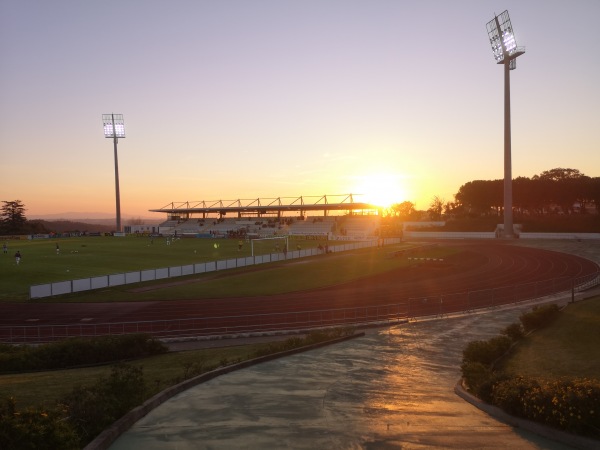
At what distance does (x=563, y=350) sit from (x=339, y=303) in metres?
16.9

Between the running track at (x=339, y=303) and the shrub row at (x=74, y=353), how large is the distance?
15.7 feet

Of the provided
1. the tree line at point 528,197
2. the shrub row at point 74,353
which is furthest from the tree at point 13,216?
the shrub row at point 74,353

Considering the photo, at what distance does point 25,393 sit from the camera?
39.8 ft

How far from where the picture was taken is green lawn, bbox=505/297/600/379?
46.5 feet

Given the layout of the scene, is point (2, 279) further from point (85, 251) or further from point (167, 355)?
point (167, 355)

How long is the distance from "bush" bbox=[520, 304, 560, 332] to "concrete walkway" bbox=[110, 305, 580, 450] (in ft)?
16.3

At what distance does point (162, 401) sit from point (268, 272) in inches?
1335

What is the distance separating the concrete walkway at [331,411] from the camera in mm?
8711

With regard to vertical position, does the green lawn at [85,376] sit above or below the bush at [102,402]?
below

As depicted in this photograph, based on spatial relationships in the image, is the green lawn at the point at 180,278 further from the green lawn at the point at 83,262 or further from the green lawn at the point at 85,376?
the green lawn at the point at 85,376

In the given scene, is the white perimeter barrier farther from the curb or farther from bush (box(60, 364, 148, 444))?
bush (box(60, 364, 148, 444))

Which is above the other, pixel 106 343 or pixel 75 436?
pixel 75 436

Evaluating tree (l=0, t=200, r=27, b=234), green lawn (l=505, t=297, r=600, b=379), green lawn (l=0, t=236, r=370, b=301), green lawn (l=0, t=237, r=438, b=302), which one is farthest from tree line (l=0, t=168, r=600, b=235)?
green lawn (l=505, t=297, r=600, b=379)

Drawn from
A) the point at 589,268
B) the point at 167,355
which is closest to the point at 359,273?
the point at 589,268
